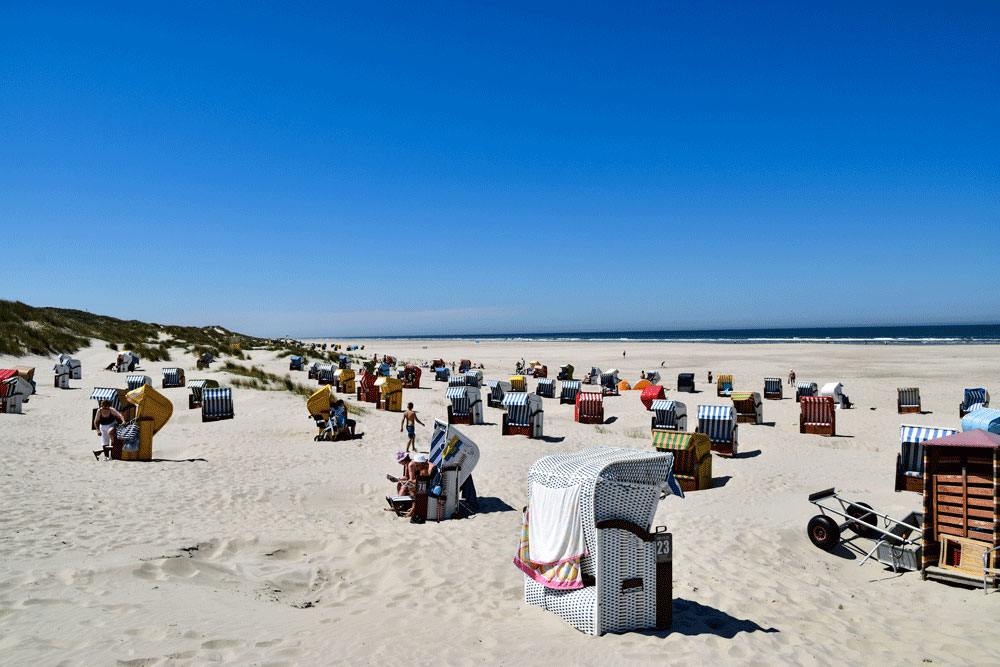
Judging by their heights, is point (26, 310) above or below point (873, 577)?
above

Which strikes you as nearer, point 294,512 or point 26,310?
point 294,512

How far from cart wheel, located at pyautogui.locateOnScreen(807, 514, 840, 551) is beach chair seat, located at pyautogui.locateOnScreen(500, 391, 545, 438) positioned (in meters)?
10.7

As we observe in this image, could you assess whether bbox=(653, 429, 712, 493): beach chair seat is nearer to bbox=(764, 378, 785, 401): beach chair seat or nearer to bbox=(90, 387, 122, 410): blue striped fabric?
bbox=(90, 387, 122, 410): blue striped fabric

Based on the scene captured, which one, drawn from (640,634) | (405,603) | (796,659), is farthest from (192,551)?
(796,659)

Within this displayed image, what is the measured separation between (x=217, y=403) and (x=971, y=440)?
2178cm

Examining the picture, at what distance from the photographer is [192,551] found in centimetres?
843

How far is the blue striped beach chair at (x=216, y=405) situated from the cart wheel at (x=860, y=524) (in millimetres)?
19790

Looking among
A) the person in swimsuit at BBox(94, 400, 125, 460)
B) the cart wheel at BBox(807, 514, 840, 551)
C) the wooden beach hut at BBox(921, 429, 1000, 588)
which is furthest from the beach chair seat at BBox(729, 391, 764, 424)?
the person in swimsuit at BBox(94, 400, 125, 460)


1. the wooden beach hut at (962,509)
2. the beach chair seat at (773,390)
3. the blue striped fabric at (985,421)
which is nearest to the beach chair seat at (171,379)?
the beach chair seat at (773,390)

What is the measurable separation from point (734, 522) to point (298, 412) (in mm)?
17133

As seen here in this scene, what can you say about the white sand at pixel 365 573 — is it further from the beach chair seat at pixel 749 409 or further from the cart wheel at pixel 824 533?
the beach chair seat at pixel 749 409

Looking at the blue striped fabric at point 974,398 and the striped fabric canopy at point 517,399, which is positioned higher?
the striped fabric canopy at point 517,399

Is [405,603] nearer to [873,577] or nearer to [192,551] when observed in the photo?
[192,551]

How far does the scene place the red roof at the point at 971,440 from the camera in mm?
8188
